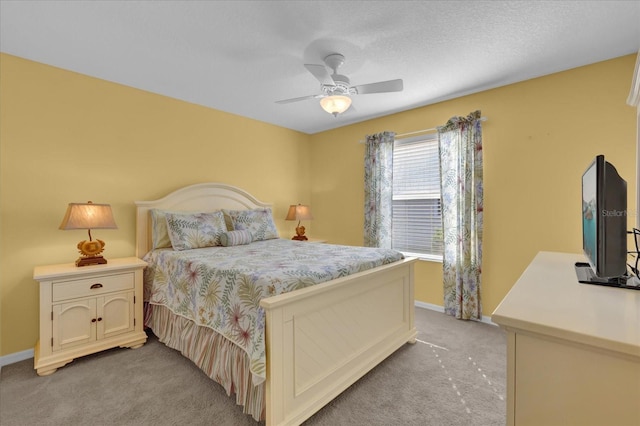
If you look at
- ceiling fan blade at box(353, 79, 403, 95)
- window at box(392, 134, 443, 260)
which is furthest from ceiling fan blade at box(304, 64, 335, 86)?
window at box(392, 134, 443, 260)

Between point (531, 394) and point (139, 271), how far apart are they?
2.86 metres

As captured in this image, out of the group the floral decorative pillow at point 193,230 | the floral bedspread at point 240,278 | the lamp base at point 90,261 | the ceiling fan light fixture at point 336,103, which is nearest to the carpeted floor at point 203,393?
the floral bedspread at point 240,278

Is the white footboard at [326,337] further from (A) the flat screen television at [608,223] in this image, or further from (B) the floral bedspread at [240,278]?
(A) the flat screen television at [608,223]

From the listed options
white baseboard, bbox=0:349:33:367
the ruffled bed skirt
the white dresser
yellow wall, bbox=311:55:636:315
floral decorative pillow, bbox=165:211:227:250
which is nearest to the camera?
the white dresser

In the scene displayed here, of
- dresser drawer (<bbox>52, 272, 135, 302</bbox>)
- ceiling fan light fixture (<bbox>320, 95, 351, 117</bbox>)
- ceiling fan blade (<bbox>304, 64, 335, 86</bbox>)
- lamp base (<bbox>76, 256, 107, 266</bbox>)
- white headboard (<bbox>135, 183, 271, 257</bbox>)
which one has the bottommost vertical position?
dresser drawer (<bbox>52, 272, 135, 302</bbox>)

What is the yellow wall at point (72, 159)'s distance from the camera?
2359 mm

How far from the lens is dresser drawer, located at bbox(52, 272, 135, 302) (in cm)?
220

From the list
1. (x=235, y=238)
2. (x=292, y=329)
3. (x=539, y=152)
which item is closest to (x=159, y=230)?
(x=235, y=238)

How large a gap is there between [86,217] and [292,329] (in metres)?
2.04

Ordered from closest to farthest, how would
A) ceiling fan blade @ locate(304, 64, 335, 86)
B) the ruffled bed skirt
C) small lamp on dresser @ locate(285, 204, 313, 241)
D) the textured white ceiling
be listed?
the ruffled bed skirt < the textured white ceiling < ceiling fan blade @ locate(304, 64, 335, 86) < small lamp on dresser @ locate(285, 204, 313, 241)

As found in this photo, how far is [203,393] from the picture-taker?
190cm

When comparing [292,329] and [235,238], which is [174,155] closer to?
[235,238]

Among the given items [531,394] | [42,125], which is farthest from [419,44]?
[42,125]

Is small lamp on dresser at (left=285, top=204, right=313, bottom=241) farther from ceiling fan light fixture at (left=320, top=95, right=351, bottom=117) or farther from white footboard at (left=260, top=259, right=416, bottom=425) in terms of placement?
ceiling fan light fixture at (left=320, top=95, right=351, bottom=117)
